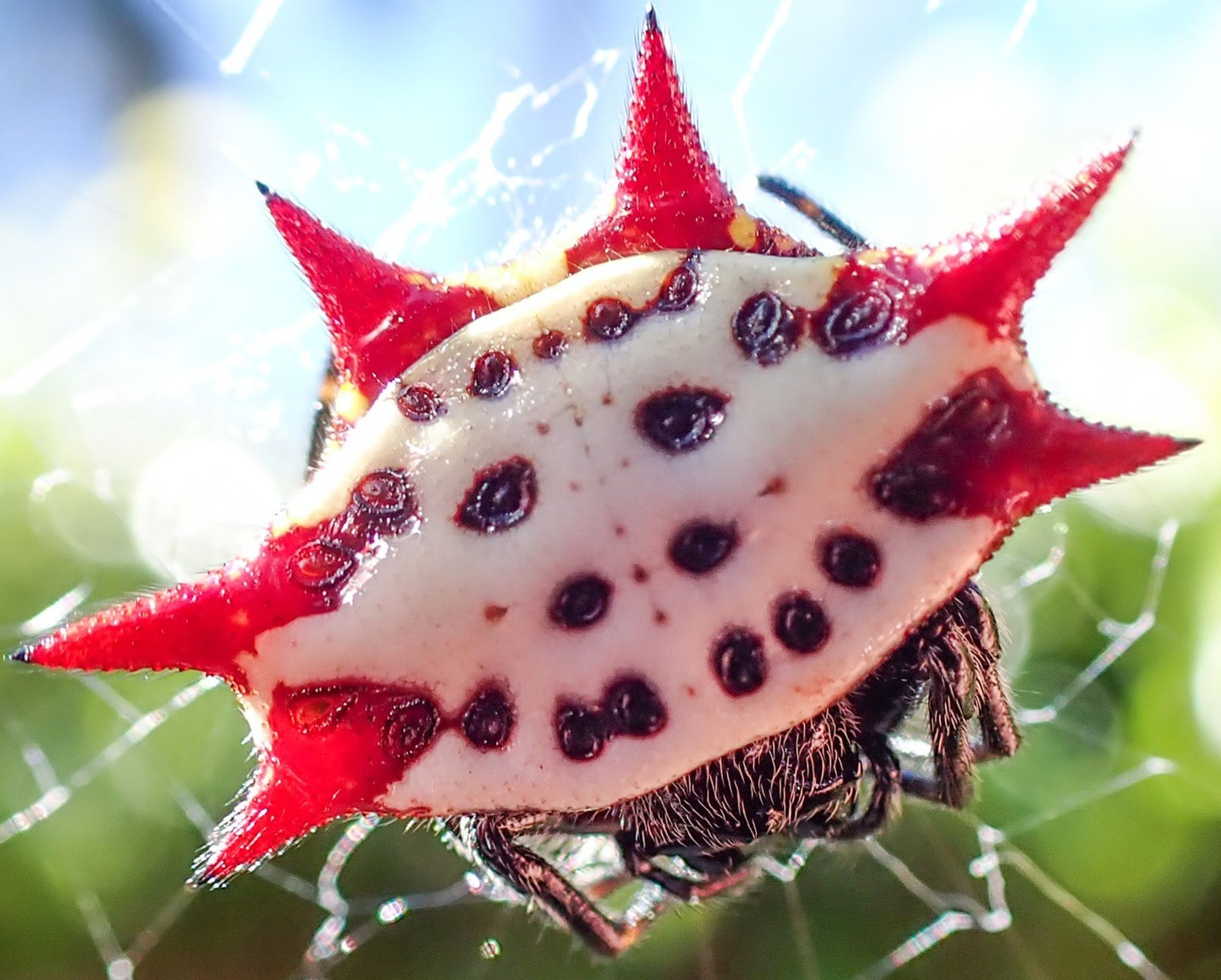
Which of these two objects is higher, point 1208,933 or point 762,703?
point 762,703

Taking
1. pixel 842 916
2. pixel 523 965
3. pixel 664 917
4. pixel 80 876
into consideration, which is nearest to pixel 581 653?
pixel 664 917

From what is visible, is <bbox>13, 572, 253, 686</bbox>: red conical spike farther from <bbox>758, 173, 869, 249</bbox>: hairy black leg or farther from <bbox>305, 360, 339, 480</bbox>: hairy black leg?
<bbox>758, 173, 869, 249</bbox>: hairy black leg

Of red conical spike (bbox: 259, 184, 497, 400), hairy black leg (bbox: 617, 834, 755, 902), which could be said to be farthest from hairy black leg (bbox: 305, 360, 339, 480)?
hairy black leg (bbox: 617, 834, 755, 902)

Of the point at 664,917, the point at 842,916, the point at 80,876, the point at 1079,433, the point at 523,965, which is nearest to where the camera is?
the point at 1079,433

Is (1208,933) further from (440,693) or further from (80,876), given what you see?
(80,876)

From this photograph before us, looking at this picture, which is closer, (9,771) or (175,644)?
(175,644)

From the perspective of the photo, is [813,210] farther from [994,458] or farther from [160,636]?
[160,636]

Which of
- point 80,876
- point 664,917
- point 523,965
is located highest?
point 664,917
